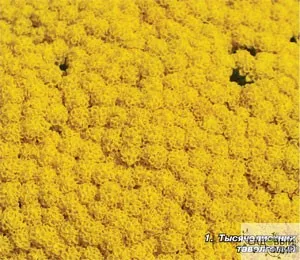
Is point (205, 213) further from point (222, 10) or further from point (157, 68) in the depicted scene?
point (222, 10)

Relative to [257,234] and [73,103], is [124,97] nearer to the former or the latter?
[73,103]

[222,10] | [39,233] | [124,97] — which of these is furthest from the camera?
[222,10]

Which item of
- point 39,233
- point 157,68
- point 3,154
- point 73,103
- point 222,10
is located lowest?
point 39,233

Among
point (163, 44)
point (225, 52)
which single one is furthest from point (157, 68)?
point (225, 52)

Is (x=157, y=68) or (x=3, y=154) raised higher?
(x=157, y=68)

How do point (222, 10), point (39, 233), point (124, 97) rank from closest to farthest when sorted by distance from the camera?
point (39, 233), point (124, 97), point (222, 10)

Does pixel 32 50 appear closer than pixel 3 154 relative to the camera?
No
